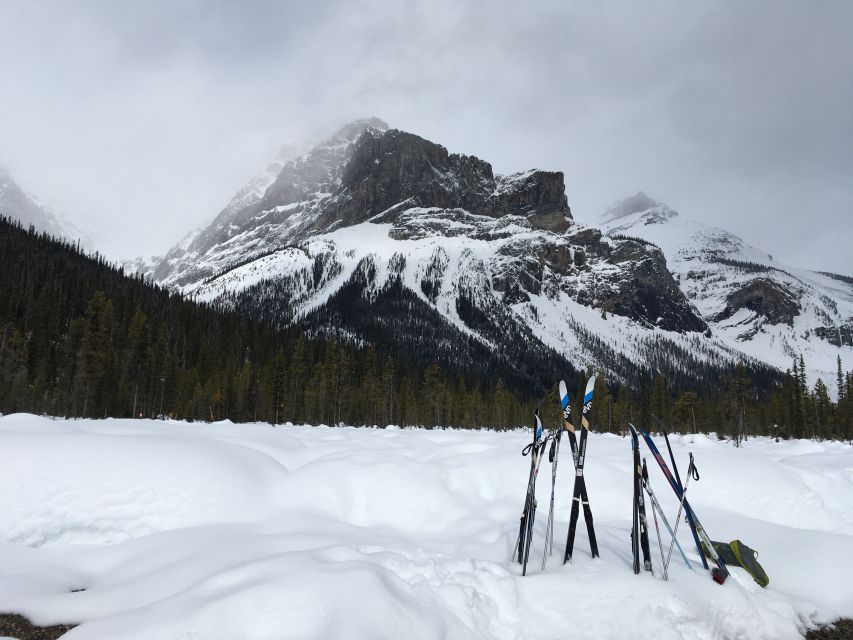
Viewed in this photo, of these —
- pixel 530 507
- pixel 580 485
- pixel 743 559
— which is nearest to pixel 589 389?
pixel 580 485

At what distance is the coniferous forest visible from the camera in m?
55.8

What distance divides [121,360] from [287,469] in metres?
61.3

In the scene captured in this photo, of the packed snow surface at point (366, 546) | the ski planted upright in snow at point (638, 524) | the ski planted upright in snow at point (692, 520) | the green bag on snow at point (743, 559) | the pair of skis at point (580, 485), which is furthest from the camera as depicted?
the green bag on snow at point (743, 559)

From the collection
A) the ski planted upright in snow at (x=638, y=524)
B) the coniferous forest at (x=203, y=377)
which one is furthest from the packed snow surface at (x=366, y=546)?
the coniferous forest at (x=203, y=377)

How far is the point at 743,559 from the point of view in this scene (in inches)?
303

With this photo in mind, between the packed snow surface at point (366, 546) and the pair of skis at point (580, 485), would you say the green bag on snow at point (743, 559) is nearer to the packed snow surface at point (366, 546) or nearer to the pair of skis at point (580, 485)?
the packed snow surface at point (366, 546)

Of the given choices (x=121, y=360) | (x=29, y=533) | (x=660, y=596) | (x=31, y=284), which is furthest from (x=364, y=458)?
(x=31, y=284)

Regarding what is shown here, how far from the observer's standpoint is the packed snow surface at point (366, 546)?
5324mm

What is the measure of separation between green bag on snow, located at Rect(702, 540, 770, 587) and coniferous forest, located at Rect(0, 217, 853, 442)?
46.9m

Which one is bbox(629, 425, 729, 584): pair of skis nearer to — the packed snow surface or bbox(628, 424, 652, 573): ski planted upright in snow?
bbox(628, 424, 652, 573): ski planted upright in snow

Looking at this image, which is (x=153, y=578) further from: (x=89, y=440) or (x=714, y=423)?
(x=714, y=423)

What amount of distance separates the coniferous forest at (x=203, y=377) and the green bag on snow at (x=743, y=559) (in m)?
46.9

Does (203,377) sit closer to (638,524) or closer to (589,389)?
(589,389)

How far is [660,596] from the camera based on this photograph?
Answer: 6039 millimetres
